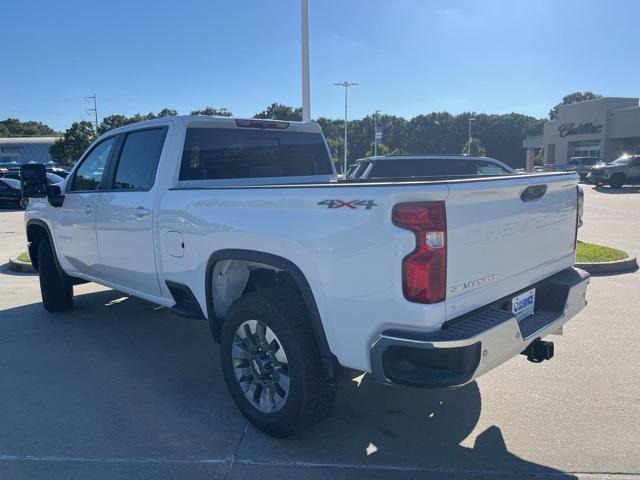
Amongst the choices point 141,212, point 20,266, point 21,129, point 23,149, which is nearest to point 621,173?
point 20,266

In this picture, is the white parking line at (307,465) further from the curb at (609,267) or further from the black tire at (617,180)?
the black tire at (617,180)

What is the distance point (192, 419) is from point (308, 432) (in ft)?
2.72

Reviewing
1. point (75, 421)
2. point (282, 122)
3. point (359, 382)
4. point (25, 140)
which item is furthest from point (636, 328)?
point (25, 140)

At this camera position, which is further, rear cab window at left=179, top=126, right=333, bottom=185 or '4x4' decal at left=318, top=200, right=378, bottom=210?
rear cab window at left=179, top=126, right=333, bottom=185

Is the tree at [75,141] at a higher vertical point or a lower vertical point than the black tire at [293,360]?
higher

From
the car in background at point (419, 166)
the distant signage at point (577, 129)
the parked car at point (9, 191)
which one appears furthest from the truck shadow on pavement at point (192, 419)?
the distant signage at point (577, 129)

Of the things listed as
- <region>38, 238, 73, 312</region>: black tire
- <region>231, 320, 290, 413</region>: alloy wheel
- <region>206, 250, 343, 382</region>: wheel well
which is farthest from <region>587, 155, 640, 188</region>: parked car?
<region>231, 320, 290, 413</region>: alloy wheel

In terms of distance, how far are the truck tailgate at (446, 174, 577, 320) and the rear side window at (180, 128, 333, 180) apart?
2463 mm

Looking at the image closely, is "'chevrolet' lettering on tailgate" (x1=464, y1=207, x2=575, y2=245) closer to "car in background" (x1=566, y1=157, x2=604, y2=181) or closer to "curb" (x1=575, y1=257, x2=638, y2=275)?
"curb" (x1=575, y1=257, x2=638, y2=275)

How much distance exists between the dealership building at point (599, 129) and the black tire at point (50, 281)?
42471 millimetres

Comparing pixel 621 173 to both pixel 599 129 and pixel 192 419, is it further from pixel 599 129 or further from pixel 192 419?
pixel 192 419

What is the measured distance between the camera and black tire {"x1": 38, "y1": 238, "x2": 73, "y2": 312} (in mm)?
6172

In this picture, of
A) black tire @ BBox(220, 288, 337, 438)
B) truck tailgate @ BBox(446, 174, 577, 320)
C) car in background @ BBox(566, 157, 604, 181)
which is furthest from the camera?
car in background @ BBox(566, 157, 604, 181)

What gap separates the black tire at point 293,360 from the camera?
313cm
